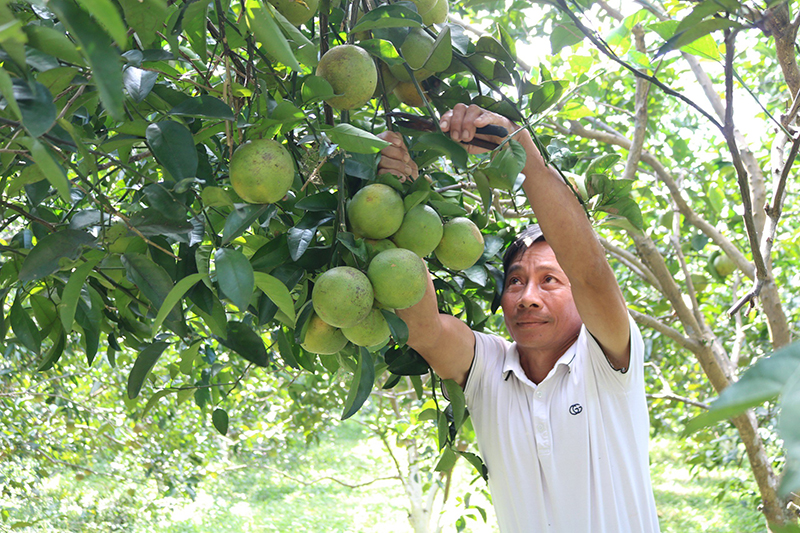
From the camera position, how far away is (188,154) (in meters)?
0.77

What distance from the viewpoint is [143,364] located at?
3.58 feet

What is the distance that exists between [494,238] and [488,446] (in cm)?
58

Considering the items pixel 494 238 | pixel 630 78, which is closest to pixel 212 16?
pixel 494 238

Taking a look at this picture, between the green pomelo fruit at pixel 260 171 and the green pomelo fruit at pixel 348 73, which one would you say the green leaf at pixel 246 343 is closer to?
the green pomelo fruit at pixel 260 171

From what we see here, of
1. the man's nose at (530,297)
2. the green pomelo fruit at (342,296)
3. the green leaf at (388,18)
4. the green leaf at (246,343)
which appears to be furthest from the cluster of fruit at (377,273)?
the man's nose at (530,297)

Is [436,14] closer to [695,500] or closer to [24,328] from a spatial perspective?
[24,328]

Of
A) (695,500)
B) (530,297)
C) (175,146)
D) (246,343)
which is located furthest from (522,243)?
(695,500)

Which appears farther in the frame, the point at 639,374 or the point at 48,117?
the point at 639,374

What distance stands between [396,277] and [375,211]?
11 cm

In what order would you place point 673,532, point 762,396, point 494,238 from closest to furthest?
point 762,396 < point 494,238 < point 673,532

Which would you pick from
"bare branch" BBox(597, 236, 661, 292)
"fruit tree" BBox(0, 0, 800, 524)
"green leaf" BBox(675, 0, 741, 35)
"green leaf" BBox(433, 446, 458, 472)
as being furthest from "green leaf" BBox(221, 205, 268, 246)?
"bare branch" BBox(597, 236, 661, 292)

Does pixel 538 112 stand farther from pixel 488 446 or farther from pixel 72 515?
pixel 72 515

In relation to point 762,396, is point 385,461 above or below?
above

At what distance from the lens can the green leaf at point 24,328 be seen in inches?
45.7
